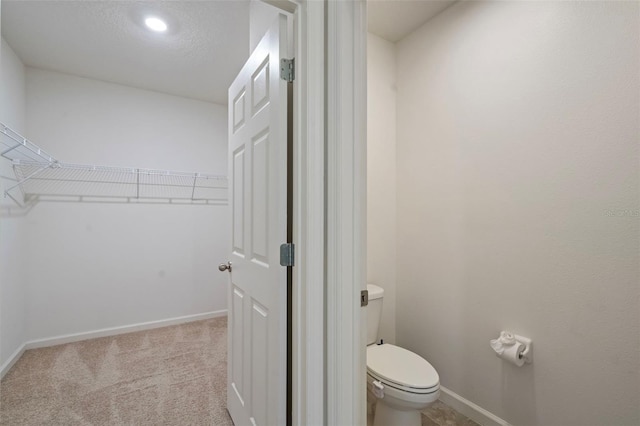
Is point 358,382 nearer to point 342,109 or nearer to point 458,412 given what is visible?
point 342,109

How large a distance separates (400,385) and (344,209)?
93 centimetres

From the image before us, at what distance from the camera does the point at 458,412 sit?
1735 millimetres

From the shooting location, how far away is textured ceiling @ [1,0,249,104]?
184 cm

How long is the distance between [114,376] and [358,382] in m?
2.05

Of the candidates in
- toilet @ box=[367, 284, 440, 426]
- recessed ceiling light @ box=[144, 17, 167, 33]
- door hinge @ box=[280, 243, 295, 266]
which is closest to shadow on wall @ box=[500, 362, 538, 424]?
toilet @ box=[367, 284, 440, 426]

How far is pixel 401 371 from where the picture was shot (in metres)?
1.46

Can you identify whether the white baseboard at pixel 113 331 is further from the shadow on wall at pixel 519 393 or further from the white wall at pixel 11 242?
the shadow on wall at pixel 519 393

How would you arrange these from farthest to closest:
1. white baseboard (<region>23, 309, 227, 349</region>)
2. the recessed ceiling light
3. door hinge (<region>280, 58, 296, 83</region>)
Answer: white baseboard (<region>23, 309, 227, 349</region>)
the recessed ceiling light
door hinge (<region>280, 58, 296, 83</region>)

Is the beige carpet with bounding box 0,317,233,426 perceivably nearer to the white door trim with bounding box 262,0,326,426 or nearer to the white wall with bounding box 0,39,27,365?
the white wall with bounding box 0,39,27,365

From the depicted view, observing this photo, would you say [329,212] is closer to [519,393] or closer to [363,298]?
[363,298]

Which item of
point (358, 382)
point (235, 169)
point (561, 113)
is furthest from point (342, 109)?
point (561, 113)

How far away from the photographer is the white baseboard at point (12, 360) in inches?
82.4

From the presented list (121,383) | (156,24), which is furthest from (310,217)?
(121,383)

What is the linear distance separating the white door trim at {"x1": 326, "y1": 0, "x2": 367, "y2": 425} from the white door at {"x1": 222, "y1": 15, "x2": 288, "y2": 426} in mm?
195
